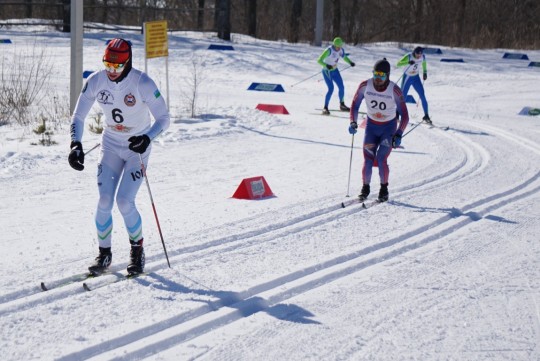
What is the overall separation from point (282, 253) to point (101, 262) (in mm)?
1772

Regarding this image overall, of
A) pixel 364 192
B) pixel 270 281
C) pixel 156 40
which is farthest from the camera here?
pixel 156 40

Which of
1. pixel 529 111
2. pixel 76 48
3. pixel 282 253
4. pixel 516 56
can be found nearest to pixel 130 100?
pixel 282 253

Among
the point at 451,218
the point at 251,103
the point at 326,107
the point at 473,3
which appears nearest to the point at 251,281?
the point at 451,218

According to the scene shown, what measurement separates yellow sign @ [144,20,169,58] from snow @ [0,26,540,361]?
148 cm

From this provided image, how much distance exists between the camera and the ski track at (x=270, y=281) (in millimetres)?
5512

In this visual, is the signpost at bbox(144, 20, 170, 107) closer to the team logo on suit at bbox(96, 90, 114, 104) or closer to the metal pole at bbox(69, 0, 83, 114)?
the metal pole at bbox(69, 0, 83, 114)

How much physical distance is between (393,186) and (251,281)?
521 cm

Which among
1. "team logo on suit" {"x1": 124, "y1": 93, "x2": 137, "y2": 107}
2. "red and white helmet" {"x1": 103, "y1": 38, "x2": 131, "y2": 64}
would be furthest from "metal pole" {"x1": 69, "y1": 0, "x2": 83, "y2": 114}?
"red and white helmet" {"x1": 103, "y1": 38, "x2": 131, "y2": 64}

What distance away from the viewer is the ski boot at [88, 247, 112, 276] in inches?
270

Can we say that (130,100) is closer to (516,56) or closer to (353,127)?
(353,127)

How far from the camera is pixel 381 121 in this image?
34.8 feet

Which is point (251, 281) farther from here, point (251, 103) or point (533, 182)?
point (251, 103)

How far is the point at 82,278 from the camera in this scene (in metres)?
6.73

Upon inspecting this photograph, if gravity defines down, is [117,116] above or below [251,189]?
above
